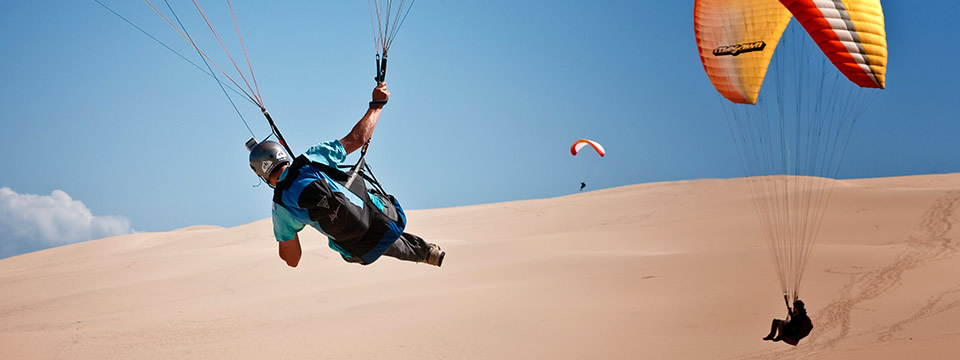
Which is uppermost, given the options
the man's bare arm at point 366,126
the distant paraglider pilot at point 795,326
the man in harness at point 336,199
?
the man's bare arm at point 366,126

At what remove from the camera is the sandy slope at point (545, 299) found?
27.8 ft

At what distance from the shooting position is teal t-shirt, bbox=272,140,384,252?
381 centimetres

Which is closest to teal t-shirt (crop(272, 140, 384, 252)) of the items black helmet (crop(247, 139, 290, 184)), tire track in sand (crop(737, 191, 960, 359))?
black helmet (crop(247, 139, 290, 184))

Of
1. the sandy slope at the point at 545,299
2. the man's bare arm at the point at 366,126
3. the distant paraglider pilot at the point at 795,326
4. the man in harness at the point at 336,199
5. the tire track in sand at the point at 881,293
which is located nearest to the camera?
the man in harness at the point at 336,199

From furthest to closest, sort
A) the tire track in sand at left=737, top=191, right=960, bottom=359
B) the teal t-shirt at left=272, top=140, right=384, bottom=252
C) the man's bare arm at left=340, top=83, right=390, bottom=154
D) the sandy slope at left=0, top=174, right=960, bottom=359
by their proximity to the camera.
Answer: the sandy slope at left=0, top=174, right=960, bottom=359
the tire track in sand at left=737, top=191, right=960, bottom=359
the man's bare arm at left=340, top=83, right=390, bottom=154
the teal t-shirt at left=272, top=140, right=384, bottom=252

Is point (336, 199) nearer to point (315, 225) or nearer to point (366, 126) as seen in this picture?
point (315, 225)

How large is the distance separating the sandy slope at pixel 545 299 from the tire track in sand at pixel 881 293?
33mm

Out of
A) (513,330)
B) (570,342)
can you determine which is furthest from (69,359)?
(570,342)

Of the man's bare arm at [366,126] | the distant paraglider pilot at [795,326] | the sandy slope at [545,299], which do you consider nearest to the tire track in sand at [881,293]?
the sandy slope at [545,299]

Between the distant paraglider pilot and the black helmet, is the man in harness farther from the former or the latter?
the distant paraglider pilot

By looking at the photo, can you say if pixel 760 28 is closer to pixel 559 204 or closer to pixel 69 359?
pixel 69 359

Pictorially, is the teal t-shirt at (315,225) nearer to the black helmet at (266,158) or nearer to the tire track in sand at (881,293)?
the black helmet at (266,158)

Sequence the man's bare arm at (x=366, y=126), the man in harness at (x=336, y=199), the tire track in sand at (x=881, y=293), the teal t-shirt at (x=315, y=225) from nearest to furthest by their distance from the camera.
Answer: the man in harness at (x=336, y=199) → the teal t-shirt at (x=315, y=225) → the man's bare arm at (x=366, y=126) → the tire track in sand at (x=881, y=293)

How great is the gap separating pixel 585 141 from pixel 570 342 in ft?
36.1
